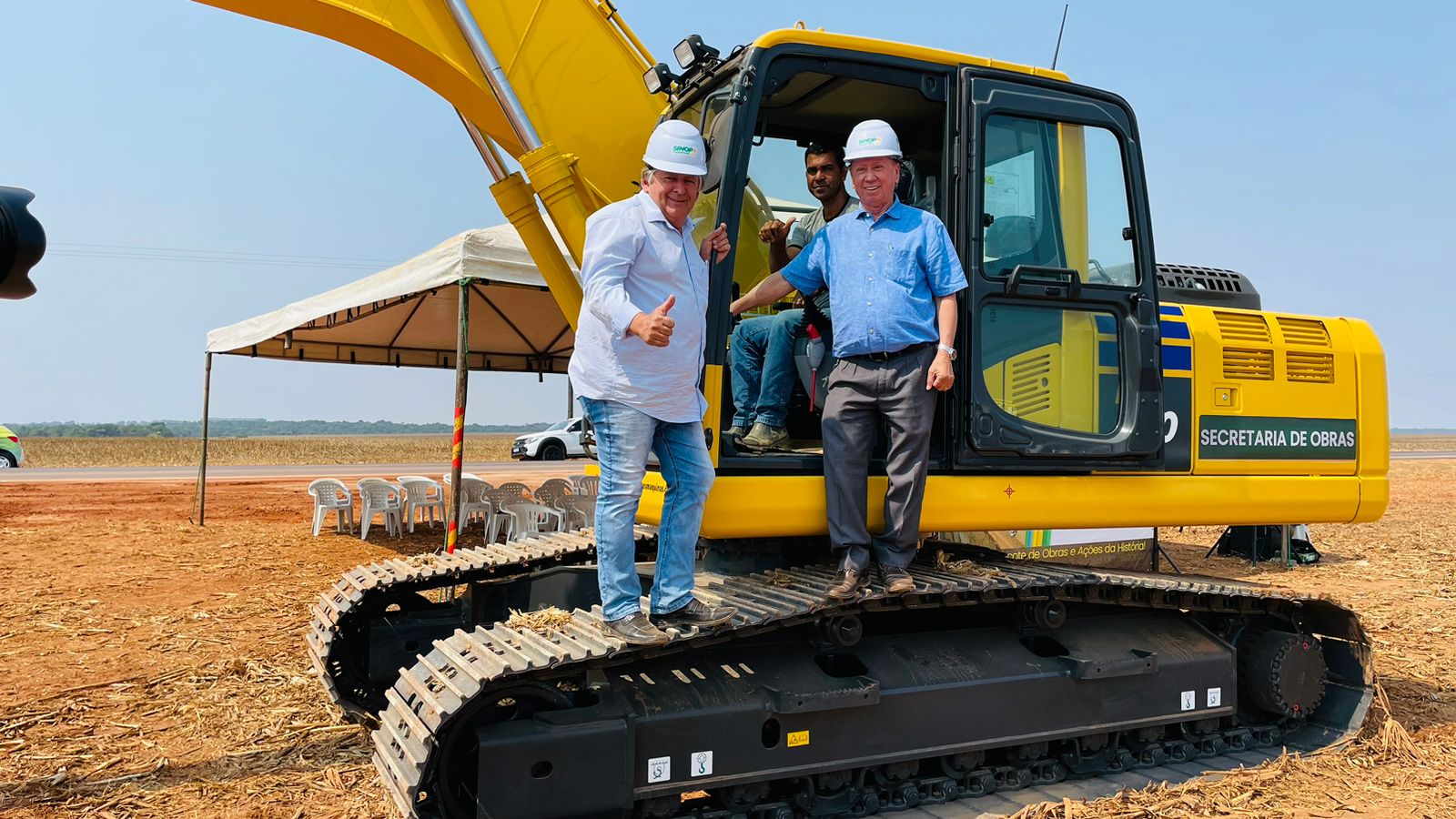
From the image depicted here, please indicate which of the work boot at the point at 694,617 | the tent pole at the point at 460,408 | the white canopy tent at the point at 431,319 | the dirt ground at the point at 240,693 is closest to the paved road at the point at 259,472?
the white canopy tent at the point at 431,319

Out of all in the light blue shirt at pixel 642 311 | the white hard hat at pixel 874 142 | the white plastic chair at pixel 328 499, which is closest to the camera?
the light blue shirt at pixel 642 311

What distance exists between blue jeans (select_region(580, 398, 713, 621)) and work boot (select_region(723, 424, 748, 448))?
37 cm

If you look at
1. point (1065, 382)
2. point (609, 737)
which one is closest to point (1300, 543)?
point (1065, 382)

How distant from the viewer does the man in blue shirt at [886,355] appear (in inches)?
149

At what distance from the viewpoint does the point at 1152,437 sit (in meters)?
4.46

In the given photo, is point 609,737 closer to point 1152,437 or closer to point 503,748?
point 503,748

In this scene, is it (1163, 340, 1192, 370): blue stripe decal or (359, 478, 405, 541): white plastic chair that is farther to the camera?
(359, 478, 405, 541): white plastic chair

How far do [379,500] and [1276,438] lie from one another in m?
10.7

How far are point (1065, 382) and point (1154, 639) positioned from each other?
142 cm

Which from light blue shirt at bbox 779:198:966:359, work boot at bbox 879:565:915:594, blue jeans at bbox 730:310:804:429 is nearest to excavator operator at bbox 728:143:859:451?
blue jeans at bbox 730:310:804:429

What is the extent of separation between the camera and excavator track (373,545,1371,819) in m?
3.26

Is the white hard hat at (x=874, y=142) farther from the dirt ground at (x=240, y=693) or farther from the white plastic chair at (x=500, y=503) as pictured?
the white plastic chair at (x=500, y=503)

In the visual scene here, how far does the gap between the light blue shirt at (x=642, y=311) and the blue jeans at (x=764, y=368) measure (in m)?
0.75

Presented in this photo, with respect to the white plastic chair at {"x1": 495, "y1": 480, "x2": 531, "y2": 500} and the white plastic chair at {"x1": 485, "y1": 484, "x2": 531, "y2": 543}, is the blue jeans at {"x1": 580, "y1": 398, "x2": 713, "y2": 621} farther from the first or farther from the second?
the white plastic chair at {"x1": 495, "y1": 480, "x2": 531, "y2": 500}
